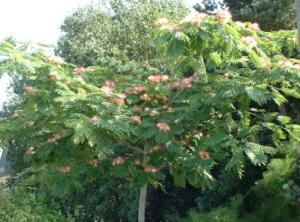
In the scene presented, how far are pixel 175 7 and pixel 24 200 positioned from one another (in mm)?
10227

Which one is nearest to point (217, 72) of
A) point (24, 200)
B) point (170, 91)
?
point (170, 91)

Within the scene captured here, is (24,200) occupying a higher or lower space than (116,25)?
lower

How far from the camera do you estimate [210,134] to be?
20.4 feet

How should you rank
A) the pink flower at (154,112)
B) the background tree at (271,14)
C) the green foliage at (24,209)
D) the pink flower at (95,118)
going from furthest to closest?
the background tree at (271,14) → the green foliage at (24,209) → the pink flower at (154,112) → the pink flower at (95,118)

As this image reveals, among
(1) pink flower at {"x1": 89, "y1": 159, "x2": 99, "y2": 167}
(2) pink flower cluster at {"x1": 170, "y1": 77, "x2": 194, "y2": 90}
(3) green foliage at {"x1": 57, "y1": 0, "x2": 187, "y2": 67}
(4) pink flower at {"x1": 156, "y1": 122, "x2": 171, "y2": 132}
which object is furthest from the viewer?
(3) green foliage at {"x1": 57, "y1": 0, "x2": 187, "y2": 67}

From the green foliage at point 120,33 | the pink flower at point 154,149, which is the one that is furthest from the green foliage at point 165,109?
the green foliage at point 120,33

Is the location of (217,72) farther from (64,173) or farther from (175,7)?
(175,7)

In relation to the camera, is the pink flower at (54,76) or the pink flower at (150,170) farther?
the pink flower at (150,170)

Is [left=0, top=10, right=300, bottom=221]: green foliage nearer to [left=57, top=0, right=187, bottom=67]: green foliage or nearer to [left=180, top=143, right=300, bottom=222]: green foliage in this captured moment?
[left=180, top=143, right=300, bottom=222]: green foliage

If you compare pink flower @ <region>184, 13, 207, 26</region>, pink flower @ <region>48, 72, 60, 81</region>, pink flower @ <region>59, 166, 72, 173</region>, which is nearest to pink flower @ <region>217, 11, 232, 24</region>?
pink flower @ <region>184, 13, 207, 26</region>

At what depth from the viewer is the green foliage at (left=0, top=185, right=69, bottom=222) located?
9438 mm

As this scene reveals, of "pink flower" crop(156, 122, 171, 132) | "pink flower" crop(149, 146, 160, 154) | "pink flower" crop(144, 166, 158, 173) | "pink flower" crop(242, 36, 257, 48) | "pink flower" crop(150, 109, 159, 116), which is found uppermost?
"pink flower" crop(242, 36, 257, 48)

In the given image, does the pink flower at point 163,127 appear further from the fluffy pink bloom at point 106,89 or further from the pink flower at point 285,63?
the pink flower at point 285,63

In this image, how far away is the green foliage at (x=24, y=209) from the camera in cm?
944
